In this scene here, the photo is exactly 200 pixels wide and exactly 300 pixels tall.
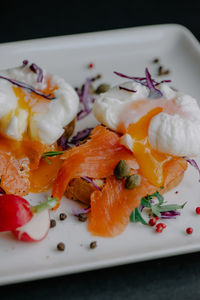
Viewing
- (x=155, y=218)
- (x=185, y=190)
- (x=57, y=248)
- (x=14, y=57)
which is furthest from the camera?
(x=14, y=57)

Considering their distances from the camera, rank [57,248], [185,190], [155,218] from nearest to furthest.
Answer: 1. [57,248]
2. [155,218]
3. [185,190]

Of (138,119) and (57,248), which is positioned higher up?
(138,119)

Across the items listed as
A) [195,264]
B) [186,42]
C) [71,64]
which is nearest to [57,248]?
[195,264]

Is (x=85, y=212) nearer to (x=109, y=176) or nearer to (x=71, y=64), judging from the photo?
(x=109, y=176)

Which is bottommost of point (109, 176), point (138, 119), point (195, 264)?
point (195, 264)

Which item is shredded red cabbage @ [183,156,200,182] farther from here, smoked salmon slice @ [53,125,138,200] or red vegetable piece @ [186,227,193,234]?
red vegetable piece @ [186,227,193,234]

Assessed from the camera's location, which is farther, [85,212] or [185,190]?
[185,190]

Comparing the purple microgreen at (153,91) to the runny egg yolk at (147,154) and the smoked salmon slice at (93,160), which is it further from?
the smoked salmon slice at (93,160)

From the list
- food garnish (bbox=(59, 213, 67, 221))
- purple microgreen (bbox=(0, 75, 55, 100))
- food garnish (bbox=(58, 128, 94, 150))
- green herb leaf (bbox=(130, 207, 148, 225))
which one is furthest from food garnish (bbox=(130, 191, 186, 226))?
purple microgreen (bbox=(0, 75, 55, 100))
